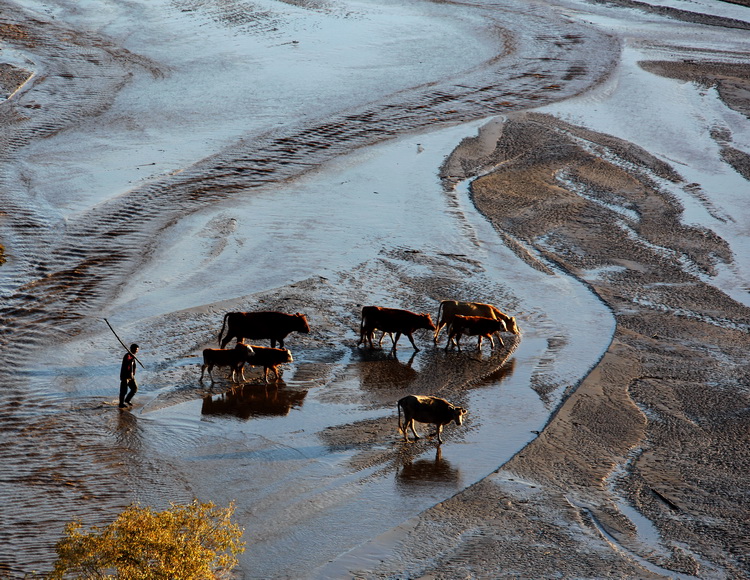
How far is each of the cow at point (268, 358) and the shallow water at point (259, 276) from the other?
1.28 feet

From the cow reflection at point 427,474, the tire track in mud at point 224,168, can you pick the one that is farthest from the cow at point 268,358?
the tire track in mud at point 224,168

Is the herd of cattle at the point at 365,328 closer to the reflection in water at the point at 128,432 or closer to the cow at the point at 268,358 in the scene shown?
the cow at the point at 268,358

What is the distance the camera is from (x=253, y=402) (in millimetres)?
15422

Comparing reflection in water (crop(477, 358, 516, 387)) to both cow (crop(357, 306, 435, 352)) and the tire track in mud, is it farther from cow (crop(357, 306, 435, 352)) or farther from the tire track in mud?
the tire track in mud

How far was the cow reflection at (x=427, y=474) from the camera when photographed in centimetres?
1303

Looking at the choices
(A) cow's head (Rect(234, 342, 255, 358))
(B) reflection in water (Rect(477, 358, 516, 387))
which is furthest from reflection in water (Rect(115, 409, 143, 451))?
(B) reflection in water (Rect(477, 358, 516, 387))

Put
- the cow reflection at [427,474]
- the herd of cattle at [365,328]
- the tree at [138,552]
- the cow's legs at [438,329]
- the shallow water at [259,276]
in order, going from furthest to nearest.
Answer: the cow's legs at [438,329] < the herd of cattle at [365,328] < the cow reflection at [427,474] < the shallow water at [259,276] < the tree at [138,552]

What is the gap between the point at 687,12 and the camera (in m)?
53.6

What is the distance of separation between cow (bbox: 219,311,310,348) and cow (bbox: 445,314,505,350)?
2887 mm

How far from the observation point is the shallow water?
41.7ft

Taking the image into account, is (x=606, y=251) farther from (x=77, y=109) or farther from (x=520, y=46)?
(x=520, y=46)

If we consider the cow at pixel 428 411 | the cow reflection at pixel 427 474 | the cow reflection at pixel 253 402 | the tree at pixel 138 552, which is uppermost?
the tree at pixel 138 552

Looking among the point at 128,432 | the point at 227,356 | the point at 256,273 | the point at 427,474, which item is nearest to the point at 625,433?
the point at 427,474

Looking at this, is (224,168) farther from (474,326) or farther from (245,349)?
(245,349)
